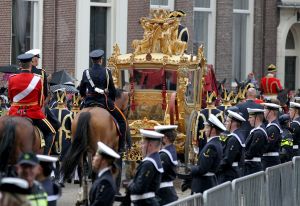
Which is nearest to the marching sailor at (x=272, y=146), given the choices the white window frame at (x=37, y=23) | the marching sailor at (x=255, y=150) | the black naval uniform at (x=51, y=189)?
the marching sailor at (x=255, y=150)

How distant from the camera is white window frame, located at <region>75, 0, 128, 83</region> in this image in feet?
98.0

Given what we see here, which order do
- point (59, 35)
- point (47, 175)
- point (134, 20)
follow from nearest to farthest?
point (47, 175) → point (59, 35) → point (134, 20)

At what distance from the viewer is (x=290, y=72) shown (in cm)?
4019

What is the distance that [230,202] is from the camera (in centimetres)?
1390

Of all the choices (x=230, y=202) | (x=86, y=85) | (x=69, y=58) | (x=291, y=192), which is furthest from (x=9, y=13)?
(x=230, y=202)

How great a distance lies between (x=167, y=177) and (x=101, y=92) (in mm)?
4386

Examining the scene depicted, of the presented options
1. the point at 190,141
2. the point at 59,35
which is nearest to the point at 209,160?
the point at 190,141

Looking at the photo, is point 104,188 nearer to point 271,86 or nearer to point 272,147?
point 272,147

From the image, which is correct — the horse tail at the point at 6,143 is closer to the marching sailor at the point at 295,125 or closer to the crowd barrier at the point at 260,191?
the crowd barrier at the point at 260,191

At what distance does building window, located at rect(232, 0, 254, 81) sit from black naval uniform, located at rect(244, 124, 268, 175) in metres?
19.5

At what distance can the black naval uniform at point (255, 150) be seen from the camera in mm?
18062

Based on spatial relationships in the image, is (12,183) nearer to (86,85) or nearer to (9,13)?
(86,85)

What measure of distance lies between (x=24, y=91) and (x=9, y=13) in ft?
38.3

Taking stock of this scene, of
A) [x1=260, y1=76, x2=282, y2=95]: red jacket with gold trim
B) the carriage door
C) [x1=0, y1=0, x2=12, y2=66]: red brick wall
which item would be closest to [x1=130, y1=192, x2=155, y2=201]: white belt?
[x1=0, y1=0, x2=12, y2=66]: red brick wall
